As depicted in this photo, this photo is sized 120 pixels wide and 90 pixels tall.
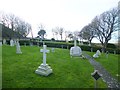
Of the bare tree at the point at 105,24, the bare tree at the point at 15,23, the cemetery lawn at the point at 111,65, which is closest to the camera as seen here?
the cemetery lawn at the point at 111,65

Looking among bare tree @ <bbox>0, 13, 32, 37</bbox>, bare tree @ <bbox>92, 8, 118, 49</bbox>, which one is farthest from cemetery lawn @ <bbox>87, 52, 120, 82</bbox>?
bare tree @ <bbox>0, 13, 32, 37</bbox>

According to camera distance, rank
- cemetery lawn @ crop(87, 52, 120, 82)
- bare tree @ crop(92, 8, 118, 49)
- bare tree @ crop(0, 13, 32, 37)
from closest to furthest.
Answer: cemetery lawn @ crop(87, 52, 120, 82)
bare tree @ crop(92, 8, 118, 49)
bare tree @ crop(0, 13, 32, 37)

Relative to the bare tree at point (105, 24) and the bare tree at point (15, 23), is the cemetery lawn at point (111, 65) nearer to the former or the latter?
→ the bare tree at point (105, 24)

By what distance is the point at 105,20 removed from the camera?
39.6 meters

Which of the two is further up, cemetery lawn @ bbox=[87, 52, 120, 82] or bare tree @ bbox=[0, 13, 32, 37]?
bare tree @ bbox=[0, 13, 32, 37]

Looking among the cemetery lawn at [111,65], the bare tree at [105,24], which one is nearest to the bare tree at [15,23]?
the bare tree at [105,24]

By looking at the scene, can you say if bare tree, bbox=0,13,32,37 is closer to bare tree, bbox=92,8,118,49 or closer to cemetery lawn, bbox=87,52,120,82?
bare tree, bbox=92,8,118,49

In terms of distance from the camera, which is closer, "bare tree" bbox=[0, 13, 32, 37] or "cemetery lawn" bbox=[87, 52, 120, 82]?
"cemetery lawn" bbox=[87, 52, 120, 82]

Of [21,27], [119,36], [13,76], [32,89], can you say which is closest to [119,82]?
[32,89]

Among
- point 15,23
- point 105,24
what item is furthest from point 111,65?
point 15,23

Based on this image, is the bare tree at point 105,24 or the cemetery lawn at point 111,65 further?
the bare tree at point 105,24

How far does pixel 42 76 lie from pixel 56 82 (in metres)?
1.28

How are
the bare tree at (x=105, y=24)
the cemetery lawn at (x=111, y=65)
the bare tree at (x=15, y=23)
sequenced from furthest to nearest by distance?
the bare tree at (x=15, y=23) → the bare tree at (x=105, y=24) → the cemetery lawn at (x=111, y=65)

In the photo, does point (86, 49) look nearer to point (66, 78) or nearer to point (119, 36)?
point (119, 36)
